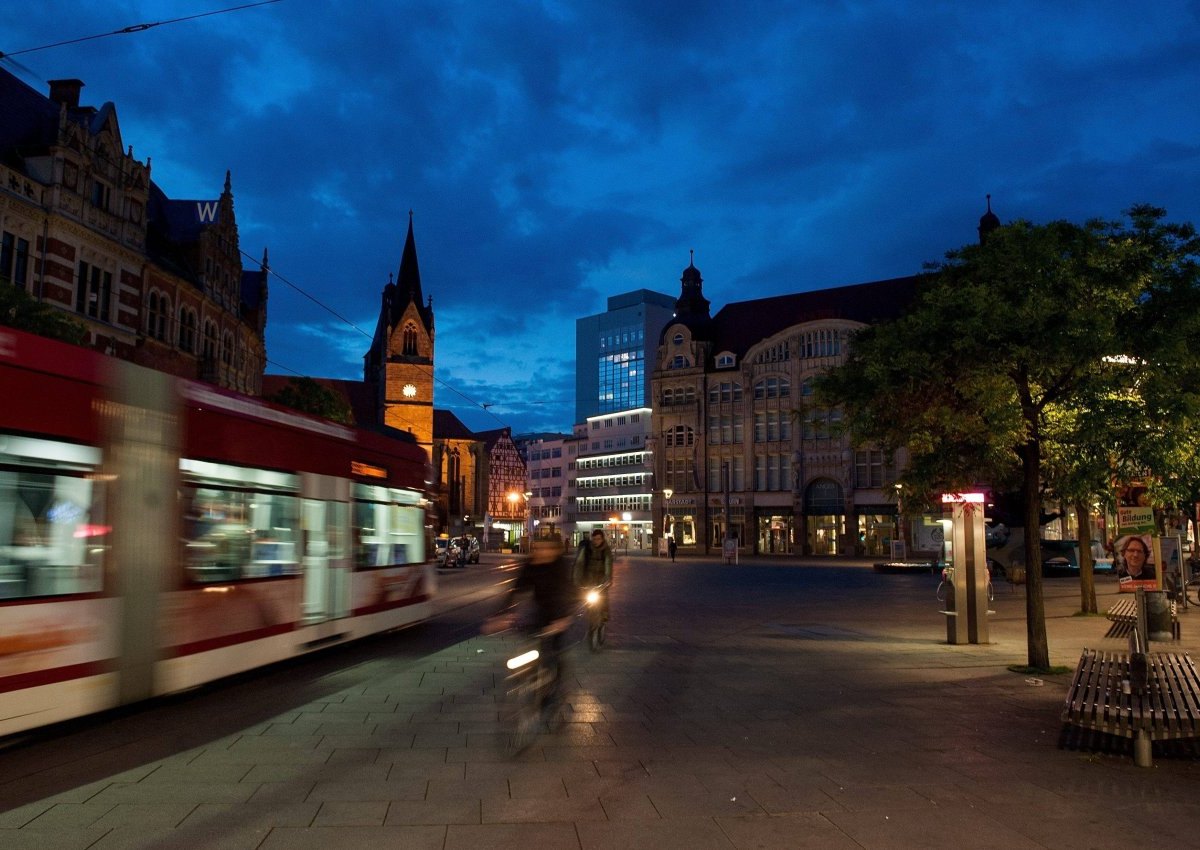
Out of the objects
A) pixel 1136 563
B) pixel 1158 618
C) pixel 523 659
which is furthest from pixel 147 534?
pixel 1158 618

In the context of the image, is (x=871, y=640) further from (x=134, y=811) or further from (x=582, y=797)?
(x=134, y=811)

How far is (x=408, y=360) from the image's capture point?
94.5m

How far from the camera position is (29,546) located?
706 cm

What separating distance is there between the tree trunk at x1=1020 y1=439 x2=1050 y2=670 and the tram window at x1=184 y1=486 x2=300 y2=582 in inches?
371

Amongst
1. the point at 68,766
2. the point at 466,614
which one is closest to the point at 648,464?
the point at 466,614

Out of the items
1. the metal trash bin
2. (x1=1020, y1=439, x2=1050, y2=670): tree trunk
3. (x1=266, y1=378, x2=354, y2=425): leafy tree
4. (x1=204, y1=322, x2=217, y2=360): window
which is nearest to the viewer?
(x1=1020, y1=439, x2=1050, y2=670): tree trunk

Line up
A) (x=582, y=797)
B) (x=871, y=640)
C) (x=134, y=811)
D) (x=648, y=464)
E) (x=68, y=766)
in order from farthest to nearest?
(x=648, y=464) → (x=871, y=640) → (x=68, y=766) → (x=582, y=797) → (x=134, y=811)

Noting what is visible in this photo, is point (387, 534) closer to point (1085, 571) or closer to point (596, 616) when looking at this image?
point (596, 616)

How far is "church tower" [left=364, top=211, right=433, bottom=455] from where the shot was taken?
94125mm

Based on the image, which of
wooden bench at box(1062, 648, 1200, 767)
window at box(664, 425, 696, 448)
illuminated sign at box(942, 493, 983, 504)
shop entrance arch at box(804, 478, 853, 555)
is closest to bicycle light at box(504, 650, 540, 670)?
wooden bench at box(1062, 648, 1200, 767)

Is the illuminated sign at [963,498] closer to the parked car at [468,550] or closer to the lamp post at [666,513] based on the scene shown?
the parked car at [468,550]

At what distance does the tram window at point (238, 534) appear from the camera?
9.09m

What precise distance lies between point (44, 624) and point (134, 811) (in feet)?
7.35

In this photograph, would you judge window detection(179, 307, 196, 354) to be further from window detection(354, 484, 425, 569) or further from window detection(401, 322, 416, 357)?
window detection(401, 322, 416, 357)
